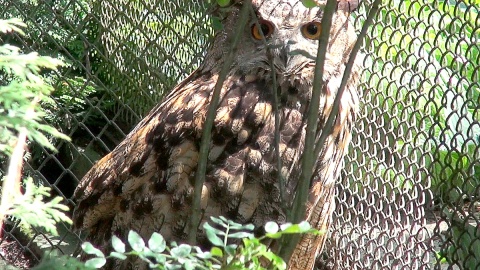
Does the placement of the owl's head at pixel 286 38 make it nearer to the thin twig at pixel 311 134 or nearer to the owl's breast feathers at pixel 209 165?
the owl's breast feathers at pixel 209 165

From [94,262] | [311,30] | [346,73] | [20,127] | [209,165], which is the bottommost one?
[94,262]

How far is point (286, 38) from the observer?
241 centimetres

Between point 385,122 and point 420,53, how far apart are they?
1.06 ft

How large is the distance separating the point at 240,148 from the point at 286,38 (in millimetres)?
404

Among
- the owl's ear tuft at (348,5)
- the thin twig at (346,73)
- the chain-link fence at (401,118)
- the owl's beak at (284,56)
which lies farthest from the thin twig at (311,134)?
the owl's ear tuft at (348,5)

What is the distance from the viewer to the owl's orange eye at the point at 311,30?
2.41m

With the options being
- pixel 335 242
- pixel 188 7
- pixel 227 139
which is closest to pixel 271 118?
pixel 227 139

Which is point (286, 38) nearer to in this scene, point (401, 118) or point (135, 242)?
point (401, 118)

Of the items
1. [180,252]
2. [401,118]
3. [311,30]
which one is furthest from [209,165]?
[180,252]

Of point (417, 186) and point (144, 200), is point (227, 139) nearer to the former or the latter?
point (144, 200)

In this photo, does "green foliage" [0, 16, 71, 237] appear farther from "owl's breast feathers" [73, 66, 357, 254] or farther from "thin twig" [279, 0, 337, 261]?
"owl's breast feathers" [73, 66, 357, 254]

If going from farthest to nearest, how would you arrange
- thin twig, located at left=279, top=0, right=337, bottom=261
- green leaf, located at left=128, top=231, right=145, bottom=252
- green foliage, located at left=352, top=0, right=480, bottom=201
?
green foliage, located at left=352, top=0, right=480, bottom=201, thin twig, located at left=279, top=0, right=337, bottom=261, green leaf, located at left=128, top=231, right=145, bottom=252

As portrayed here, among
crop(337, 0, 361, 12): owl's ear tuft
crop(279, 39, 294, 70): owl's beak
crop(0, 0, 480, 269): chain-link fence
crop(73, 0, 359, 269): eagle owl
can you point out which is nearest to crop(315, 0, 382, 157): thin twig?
crop(0, 0, 480, 269): chain-link fence

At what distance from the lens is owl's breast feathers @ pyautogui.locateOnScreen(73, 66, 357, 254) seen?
92.0 inches
